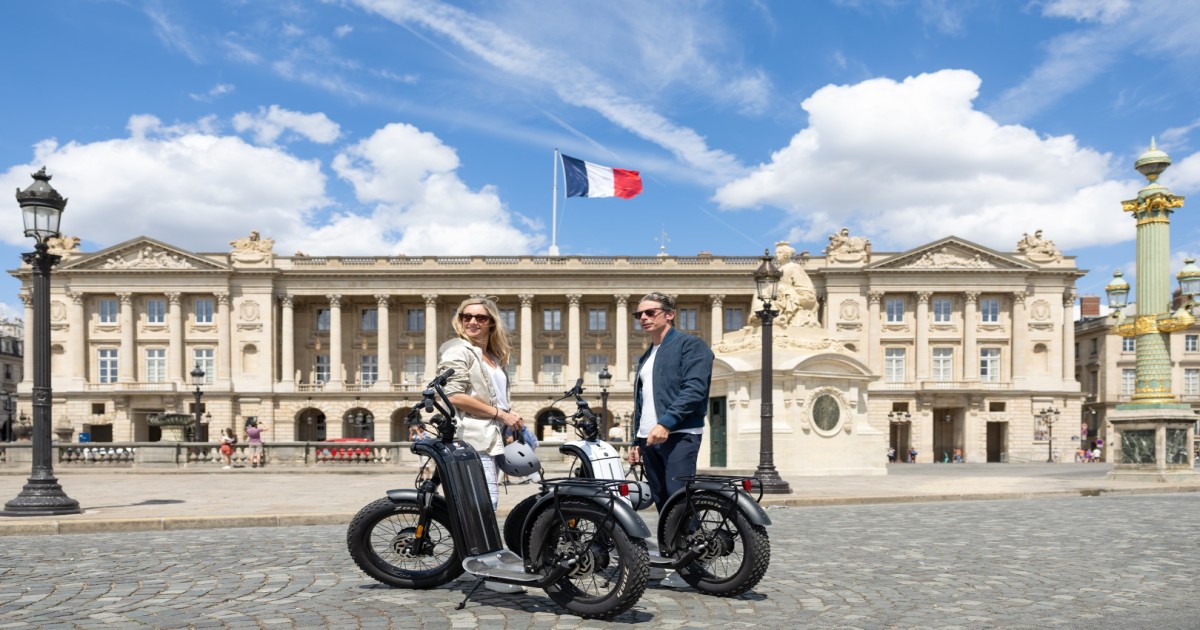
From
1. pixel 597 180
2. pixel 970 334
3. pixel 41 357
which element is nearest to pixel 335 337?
pixel 597 180

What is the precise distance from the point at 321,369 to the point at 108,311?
15.5 m

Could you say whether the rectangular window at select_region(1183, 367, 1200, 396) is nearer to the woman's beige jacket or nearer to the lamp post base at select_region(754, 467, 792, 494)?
the lamp post base at select_region(754, 467, 792, 494)

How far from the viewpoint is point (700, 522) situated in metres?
6.98

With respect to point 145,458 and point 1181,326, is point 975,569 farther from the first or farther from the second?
point 145,458

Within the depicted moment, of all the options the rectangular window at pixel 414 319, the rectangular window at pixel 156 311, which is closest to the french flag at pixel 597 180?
the rectangular window at pixel 414 319

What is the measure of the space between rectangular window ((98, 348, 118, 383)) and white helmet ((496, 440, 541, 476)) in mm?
74598

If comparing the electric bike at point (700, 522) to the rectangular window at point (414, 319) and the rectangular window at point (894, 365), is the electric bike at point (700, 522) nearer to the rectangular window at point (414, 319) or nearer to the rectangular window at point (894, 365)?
the rectangular window at point (894, 365)

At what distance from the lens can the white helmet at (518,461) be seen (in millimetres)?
6918

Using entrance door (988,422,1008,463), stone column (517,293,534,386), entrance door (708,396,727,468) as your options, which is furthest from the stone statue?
entrance door (988,422,1008,463)

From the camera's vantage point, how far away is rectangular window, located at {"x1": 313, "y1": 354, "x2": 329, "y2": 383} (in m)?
77.0

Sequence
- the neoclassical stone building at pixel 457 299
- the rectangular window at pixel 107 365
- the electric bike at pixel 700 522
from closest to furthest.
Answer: the electric bike at pixel 700 522
the neoclassical stone building at pixel 457 299
the rectangular window at pixel 107 365

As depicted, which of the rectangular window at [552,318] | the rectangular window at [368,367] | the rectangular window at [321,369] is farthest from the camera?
the rectangular window at [552,318]

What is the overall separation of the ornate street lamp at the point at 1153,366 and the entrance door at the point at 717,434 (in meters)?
8.63

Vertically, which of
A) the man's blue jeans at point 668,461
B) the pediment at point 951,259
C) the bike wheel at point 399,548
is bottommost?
the bike wheel at point 399,548
